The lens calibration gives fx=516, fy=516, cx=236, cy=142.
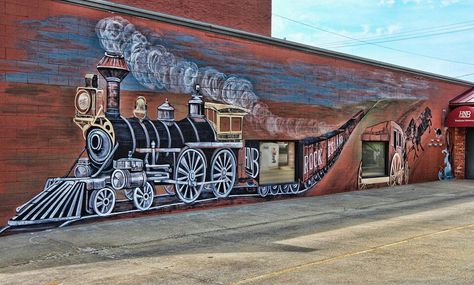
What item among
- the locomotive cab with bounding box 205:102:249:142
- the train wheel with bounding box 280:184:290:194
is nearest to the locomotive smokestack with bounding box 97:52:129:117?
the locomotive cab with bounding box 205:102:249:142

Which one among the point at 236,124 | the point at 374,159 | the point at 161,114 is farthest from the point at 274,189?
the point at 374,159

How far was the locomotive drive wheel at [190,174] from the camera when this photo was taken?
1309 cm

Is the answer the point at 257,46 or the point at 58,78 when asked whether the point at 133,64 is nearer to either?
the point at 58,78

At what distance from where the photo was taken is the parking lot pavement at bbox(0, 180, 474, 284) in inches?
274

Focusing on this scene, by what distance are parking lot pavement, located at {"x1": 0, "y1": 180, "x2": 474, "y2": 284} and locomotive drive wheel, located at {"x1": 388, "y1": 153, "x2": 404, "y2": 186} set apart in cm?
679

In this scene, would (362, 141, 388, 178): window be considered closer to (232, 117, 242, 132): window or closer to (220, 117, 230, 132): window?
(232, 117, 242, 132): window

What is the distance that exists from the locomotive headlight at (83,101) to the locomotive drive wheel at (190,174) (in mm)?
2877

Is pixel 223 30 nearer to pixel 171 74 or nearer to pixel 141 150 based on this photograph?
pixel 171 74

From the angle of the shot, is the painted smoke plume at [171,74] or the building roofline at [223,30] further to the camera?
the painted smoke plume at [171,74]

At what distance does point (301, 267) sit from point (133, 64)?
6.77 metres

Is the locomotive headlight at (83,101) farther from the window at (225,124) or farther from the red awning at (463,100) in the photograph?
the red awning at (463,100)

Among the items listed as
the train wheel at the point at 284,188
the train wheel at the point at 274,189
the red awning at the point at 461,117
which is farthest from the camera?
the red awning at the point at 461,117

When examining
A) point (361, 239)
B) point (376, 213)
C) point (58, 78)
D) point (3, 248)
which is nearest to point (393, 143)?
point (376, 213)

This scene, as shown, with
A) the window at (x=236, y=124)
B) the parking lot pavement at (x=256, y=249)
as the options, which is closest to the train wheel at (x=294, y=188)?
the parking lot pavement at (x=256, y=249)
